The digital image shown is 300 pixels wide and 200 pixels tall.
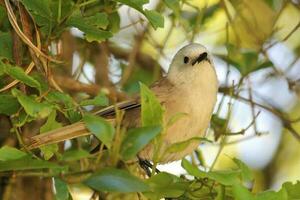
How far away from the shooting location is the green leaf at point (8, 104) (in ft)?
3.89

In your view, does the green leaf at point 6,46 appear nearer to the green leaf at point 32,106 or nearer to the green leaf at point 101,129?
the green leaf at point 32,106

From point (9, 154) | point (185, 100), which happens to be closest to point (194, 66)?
point (185, 100)

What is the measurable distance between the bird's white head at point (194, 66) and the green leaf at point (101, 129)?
0.69m

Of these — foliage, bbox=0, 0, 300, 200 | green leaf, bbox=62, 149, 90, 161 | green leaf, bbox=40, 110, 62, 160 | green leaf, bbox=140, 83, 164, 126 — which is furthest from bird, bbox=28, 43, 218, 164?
green leaf, bbox=62, 149, 90, 161

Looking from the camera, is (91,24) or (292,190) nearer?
(292,190)

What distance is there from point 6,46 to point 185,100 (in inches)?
18.1

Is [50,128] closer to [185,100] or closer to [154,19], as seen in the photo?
[154,19]

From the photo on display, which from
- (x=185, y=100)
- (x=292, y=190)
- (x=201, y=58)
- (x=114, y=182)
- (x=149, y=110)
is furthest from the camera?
(x=201, y=58)

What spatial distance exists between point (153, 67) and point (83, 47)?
11.9 inches

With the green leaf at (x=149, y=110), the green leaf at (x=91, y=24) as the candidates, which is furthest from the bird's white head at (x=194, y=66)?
the green leaf at (x=149, y=110)

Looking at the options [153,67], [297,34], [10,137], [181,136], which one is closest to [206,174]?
[181,136]

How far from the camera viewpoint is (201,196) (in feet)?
3.90

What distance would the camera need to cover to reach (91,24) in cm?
130

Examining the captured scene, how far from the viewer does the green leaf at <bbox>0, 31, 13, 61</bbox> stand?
1.29 m
